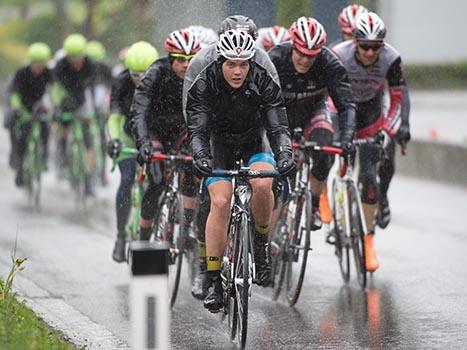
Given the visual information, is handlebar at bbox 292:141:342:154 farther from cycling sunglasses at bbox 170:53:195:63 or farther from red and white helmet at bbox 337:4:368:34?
red and white helmet at bbox 337:4:368:34

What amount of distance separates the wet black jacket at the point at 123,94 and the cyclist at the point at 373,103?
1.80 metres

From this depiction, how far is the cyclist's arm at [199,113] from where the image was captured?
8289 millimetres

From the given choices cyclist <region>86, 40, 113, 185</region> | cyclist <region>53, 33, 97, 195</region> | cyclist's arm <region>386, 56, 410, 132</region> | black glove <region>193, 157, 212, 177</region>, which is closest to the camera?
black glove <region>193, 157, 212, 177</region>

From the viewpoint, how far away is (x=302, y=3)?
2750 cm

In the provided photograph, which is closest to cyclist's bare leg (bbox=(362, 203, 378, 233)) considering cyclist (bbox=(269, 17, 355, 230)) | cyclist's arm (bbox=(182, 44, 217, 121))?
cyclist (bbox=(269, 17, 355, 230))

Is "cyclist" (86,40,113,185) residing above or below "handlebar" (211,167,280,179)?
above

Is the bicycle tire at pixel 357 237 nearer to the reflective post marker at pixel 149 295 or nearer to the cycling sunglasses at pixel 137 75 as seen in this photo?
the cycling sunglasses at pixel 137 75

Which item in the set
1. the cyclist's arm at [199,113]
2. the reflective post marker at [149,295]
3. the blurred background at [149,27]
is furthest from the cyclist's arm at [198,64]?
the blurred background at [149,27]

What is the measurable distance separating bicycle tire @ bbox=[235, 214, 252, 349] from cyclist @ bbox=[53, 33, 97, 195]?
326 inches

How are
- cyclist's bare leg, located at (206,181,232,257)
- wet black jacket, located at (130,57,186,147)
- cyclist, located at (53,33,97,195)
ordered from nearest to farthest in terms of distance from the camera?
cyclist's bare leg, located at (206,181,232,257) < wet black jacket, located at (130,57,186,147) < cyclist, located at (53,33,97,195)

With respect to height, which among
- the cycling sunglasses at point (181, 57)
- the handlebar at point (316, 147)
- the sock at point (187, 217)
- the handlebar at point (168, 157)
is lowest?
the sock at point (187, 217)

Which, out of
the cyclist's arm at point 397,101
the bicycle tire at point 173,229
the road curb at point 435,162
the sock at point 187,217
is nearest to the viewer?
the bicycle tire at point 173,229

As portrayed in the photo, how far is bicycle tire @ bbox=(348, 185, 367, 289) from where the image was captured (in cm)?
1038

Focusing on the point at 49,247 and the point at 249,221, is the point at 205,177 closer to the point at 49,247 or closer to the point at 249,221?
the point at 249,221
